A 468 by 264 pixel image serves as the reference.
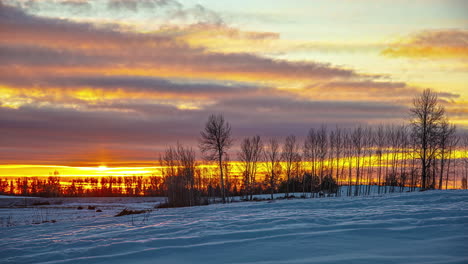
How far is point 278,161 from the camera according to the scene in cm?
6222

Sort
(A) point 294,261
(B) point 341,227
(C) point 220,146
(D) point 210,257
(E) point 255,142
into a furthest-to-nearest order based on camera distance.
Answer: (E) point 255,142
(C) point 220,146
(B) point 341,227
(D) point 210,257
(A) point 294,261

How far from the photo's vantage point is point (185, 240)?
8.16 meters

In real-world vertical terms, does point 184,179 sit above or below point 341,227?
below

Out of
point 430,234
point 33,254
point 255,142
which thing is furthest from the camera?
point 255,142

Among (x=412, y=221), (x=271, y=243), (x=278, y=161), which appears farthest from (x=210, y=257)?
(x=278, y=161)

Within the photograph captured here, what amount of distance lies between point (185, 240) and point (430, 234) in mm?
5027

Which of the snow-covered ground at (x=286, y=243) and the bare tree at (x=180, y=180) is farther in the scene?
the bare tree at (x=180, y=180)

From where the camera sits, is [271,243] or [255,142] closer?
[271,243]

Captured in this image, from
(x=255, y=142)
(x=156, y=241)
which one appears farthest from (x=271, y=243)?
(x=255, y=142)

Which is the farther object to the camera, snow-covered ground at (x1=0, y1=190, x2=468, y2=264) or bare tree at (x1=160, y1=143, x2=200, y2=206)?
bare tree at (x1=160, y1=143, x2=200, y2=206)

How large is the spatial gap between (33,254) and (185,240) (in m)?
3.28

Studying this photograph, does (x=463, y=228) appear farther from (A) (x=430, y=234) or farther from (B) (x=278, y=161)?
(B) (x=278, y=161)

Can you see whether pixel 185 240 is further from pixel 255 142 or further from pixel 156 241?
pixel 255 142

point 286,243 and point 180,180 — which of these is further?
point 180,180
